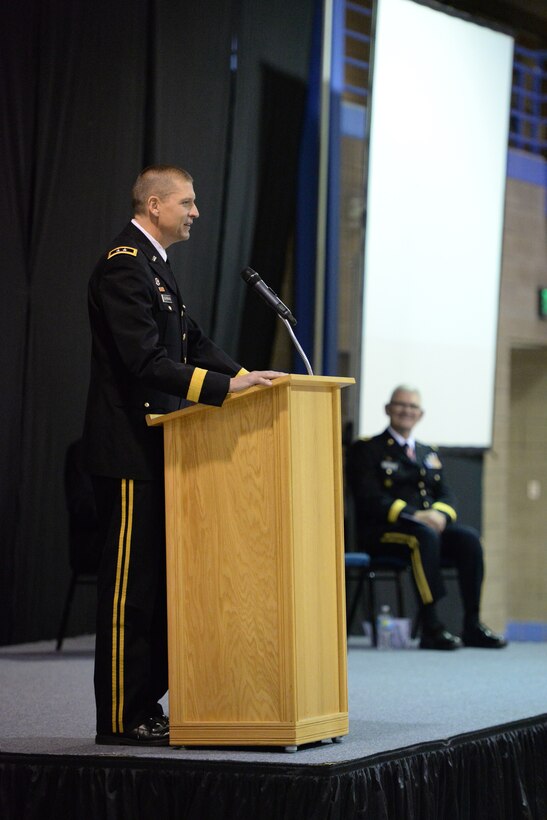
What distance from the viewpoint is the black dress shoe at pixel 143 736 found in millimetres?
2908

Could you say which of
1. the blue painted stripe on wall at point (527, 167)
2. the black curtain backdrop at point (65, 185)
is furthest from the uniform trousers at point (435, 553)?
the blue painted stripe on wall at point (527, 167)

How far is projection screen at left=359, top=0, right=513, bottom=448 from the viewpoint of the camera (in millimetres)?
6523

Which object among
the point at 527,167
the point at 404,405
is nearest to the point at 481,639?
the point at 404,405

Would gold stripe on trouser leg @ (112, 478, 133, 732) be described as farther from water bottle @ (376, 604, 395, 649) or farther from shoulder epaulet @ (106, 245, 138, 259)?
water bottle @ (376, 604, 395, 649)

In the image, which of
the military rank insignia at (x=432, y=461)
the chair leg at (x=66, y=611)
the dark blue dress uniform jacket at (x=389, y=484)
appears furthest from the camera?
the military rank insignia at (x=432, y=461)

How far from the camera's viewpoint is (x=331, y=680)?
9.54 feet

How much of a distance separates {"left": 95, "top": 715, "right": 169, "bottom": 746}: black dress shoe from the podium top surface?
712 mm

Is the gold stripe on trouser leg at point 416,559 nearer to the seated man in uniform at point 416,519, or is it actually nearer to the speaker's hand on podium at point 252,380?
the seated man in uniform at point 416,519

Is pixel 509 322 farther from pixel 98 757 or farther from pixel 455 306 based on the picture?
pixel 98 757

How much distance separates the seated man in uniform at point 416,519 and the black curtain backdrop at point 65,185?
966mm

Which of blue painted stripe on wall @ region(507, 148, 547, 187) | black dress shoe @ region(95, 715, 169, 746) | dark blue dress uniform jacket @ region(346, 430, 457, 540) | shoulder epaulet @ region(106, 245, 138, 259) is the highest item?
blue painted stripe on wall @ region(507, 148, 547, 187)

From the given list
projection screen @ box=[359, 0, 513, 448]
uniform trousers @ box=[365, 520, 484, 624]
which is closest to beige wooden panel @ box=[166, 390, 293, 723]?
uniform trousers @ box=[365, 520, 484, 624]

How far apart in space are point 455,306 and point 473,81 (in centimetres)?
126

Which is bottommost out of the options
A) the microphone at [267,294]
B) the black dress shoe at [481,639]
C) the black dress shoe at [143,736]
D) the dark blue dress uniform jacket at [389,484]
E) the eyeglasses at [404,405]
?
the black dress shoe at [481,639]
